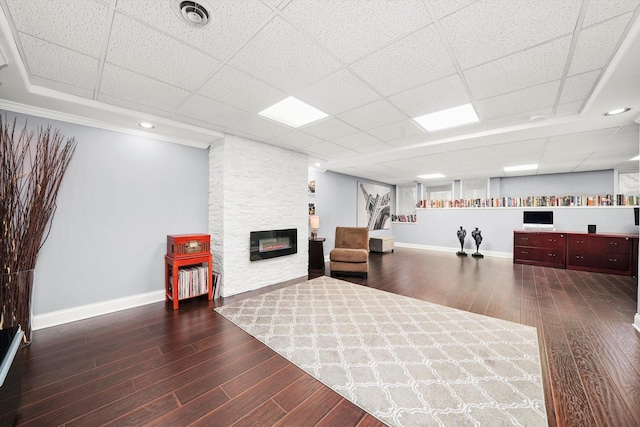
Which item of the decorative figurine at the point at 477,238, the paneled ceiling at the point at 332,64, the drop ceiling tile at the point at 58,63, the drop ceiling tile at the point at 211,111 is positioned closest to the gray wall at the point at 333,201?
the paneled ceiling at the point at 332,64

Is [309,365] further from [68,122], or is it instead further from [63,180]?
[68,122]

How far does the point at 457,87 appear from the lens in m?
2.26

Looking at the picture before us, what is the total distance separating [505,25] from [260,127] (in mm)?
2690

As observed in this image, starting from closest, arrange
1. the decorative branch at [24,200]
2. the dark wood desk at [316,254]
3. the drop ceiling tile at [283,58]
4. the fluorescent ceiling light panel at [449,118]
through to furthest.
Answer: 1. the drop ceiling tile at [283,58]
2. the decorative branch at [24,200]
3. the fluorescent ceiling light panel at [449,118]
4. the dark wood desk at [316,254]

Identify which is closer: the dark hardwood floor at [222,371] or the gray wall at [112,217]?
the dark hardwood floor at [222,371]

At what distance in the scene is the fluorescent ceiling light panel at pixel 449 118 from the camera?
285 cm

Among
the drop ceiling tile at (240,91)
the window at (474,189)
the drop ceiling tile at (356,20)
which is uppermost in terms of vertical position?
the drop ceiling tile at (240,91)

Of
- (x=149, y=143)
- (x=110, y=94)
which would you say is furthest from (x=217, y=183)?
(x=110, y=94)

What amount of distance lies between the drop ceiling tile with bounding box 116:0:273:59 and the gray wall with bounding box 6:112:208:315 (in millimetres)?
2218

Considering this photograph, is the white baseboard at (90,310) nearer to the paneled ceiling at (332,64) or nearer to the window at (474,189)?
the paneled ceiling at (332,64)

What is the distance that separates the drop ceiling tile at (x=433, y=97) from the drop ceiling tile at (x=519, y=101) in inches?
11.4

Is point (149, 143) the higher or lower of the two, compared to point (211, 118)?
lower

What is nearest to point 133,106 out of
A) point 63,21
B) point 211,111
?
point 211,111

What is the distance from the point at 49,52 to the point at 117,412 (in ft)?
8.33
